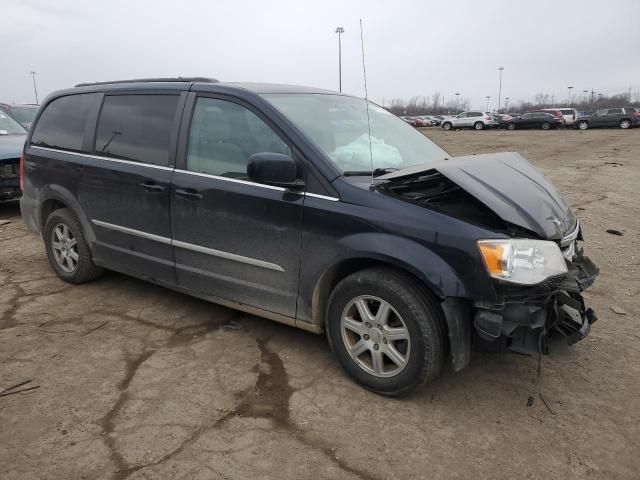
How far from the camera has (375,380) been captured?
299 centimetres

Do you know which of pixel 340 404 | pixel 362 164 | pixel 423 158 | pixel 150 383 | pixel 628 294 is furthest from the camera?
pixel 628 294

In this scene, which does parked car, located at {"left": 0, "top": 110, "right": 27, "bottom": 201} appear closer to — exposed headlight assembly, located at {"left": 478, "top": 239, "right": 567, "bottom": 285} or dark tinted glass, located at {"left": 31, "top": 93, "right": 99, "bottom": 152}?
dark tinted glass, located at {"left": 31, "top": 93, "right": 99, "bottom": 152}

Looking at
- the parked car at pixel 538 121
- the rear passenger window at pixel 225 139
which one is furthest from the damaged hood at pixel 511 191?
the parked car at pixel 538 121

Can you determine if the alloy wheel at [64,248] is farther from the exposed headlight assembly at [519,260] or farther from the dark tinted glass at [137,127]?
the exposed headlight assembly at [519,260]

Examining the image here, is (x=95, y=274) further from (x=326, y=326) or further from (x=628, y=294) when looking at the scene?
(x=628, y=294)

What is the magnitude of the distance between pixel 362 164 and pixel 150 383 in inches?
74.3

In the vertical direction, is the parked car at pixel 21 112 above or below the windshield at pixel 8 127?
above

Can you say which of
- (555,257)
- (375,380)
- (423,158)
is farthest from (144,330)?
(555,257)

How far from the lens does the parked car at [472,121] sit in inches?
1623

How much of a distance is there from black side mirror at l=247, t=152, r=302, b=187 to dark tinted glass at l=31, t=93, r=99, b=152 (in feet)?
6.97

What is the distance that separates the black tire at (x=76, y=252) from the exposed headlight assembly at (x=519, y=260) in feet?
11.4

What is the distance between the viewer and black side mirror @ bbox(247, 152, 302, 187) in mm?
2992

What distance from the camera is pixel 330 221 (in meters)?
3.00

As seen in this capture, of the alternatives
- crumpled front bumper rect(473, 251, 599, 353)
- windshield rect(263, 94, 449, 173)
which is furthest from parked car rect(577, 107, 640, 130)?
crumpled front bumper rect(473, 251, 599, 353)
